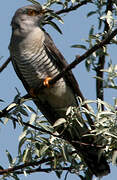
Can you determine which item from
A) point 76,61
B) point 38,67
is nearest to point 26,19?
point 38,67

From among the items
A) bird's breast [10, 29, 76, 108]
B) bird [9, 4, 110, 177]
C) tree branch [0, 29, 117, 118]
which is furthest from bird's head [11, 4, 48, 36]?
tree branch [0, 29, 117, 118]

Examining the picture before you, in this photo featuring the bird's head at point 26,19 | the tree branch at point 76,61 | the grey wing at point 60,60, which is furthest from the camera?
the bird's head at point 26,19

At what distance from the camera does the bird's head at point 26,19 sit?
3344mm

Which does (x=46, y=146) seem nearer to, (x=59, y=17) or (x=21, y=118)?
(x=21, y=118)

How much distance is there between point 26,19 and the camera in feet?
11.4

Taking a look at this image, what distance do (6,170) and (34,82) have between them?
112 cm

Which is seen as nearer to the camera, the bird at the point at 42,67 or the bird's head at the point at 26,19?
the bird at the point at 42,67

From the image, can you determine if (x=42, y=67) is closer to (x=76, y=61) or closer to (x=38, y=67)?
(x=38, y=67)

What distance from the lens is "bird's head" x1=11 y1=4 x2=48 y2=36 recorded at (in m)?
3.34

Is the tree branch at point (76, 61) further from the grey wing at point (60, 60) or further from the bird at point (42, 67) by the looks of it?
the grey wing at point (60, 60)

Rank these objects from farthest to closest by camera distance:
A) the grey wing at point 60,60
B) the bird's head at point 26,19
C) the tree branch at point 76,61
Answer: the bird's head at point 26,19, the grey wing at point 60,60, the tree branch at point 76,61

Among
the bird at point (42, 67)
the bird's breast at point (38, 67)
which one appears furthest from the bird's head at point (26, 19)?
the bird's breast at point (38, 67)

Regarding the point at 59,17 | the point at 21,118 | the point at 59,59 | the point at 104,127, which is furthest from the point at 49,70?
the point at 104,127

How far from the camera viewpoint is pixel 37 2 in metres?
2.83
